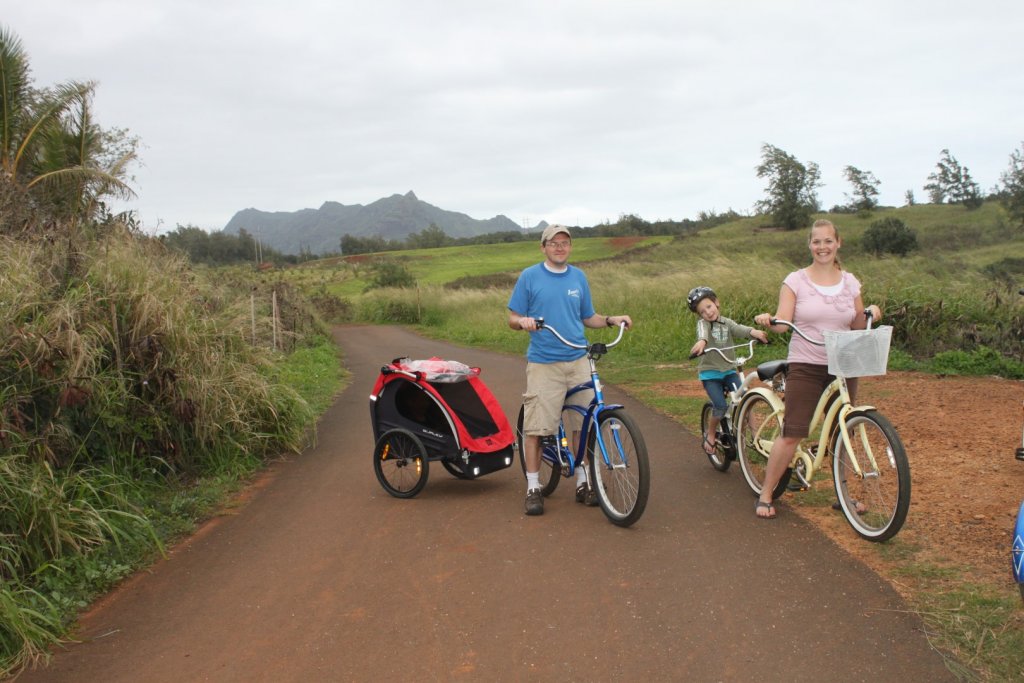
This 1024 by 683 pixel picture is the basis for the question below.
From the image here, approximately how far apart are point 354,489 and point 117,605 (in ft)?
8.58

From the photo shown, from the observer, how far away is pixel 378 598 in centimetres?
454

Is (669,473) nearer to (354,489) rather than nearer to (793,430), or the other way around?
(793,430)

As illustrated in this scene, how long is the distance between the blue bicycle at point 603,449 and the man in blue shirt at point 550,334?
11 cm

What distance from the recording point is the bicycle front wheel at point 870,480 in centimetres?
457

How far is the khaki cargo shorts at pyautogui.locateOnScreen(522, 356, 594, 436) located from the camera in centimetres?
582

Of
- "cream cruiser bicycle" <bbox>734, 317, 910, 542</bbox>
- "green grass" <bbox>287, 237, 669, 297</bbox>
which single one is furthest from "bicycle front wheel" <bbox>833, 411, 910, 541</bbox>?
"green grass" <bbox>287, 237, 669, 297</bbox>

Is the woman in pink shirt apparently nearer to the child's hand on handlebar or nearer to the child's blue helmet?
the child's hand on handlebar

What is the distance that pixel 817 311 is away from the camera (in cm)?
511

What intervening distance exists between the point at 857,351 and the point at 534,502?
8.17 ft

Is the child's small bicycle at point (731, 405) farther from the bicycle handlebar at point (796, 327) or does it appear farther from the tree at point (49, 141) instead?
the tree at point (49, 141)

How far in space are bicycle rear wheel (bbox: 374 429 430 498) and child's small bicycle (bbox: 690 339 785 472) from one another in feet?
7.90

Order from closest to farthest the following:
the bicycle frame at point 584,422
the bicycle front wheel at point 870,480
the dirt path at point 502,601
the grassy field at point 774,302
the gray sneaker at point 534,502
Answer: the dirt path at point 502,601
the bicycle front wheel at point 870,480
the bicycle frame at point 584,422
the gray sneaker at point 534,502
the grassy field at point 774,302

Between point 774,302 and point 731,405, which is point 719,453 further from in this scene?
point 774,302

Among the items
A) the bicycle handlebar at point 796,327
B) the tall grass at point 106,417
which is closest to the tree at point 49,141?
the tall grass at point 106,417
